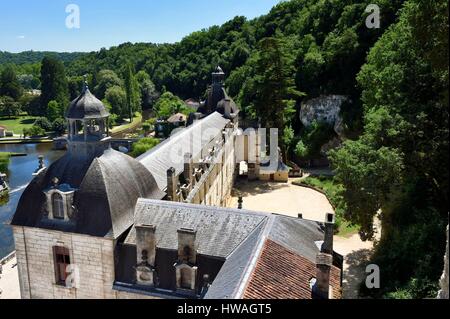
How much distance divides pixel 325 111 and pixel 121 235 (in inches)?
1795

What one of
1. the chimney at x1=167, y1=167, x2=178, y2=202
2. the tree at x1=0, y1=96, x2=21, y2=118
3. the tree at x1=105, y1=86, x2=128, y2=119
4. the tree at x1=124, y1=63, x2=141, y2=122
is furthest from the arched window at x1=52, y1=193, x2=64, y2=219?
the tree at x1=0, y1=96, x2=21, y2=118

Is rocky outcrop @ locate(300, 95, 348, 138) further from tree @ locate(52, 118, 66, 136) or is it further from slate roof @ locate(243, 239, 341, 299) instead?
tree @ locate(52, 118, 66, 136)

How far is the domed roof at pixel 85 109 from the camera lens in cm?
1912

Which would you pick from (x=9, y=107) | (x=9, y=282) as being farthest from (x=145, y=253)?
(x=9, y=107)

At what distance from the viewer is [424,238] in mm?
19641

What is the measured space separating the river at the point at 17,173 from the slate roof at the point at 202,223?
1619 cm

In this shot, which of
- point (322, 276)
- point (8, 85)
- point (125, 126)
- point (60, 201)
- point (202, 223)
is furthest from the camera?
point (8, 85)

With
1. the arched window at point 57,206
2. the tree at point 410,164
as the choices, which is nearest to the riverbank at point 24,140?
the arched window at point 57,206

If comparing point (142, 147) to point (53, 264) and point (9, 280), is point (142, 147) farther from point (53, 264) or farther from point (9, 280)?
point (53, 264)

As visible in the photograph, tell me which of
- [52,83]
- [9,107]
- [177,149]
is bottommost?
[177,149]

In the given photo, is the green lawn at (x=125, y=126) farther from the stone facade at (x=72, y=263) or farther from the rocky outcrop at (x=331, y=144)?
the stone facade at (x=72, y=263)

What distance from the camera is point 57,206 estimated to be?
60.7ft

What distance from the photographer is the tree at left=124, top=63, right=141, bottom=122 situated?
110438 millimetres
